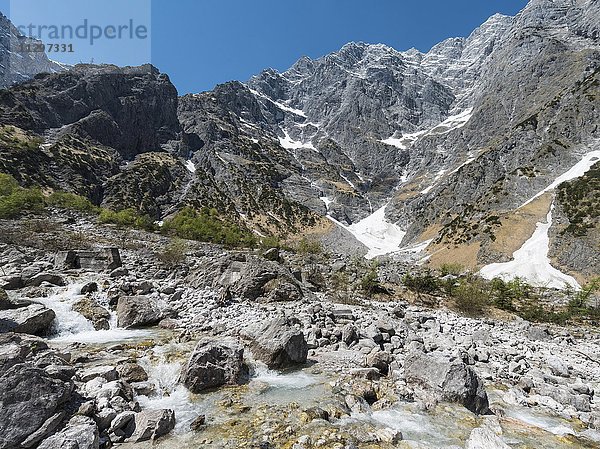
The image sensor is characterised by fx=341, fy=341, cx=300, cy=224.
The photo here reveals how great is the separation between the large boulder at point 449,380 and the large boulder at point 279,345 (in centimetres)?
459

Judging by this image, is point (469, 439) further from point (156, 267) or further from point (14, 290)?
point (156, 267)

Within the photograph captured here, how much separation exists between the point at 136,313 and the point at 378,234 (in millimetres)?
163781

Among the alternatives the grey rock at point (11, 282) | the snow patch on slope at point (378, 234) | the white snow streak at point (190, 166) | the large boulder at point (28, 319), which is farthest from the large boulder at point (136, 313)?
the white snow streak at point (190, 166)

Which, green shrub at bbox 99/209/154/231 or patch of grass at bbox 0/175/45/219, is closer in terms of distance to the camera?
patch of grass at bbox 0/175/45/219

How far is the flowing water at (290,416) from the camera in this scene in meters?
9.88

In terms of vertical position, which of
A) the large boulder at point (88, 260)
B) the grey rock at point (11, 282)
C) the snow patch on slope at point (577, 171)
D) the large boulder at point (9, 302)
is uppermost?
the snow patch on slope at point (577, 171)

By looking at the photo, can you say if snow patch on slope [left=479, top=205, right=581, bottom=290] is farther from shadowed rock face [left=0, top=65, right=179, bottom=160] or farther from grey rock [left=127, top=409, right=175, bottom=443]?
shadowed rock face [left=0, top=65, right=179, bottom=160]

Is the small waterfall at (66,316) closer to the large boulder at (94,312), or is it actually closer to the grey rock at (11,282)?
the large boulder at (94,312)

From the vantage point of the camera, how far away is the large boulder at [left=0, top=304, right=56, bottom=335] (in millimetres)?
14156

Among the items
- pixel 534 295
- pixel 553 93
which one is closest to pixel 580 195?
pixel 534 295

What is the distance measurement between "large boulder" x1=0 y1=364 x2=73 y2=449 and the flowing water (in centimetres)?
268

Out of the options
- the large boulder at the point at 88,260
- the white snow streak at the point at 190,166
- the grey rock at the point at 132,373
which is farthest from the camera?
the white snow streak at the point at 190,166

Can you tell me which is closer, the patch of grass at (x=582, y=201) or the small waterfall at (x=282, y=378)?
the small waterfall at (x=282, y=378)

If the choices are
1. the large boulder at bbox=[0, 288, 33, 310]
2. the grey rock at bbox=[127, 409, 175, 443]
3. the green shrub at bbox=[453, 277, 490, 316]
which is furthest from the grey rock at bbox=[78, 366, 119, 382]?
the green shrub at bbox=[453, 277, 490, 316]
